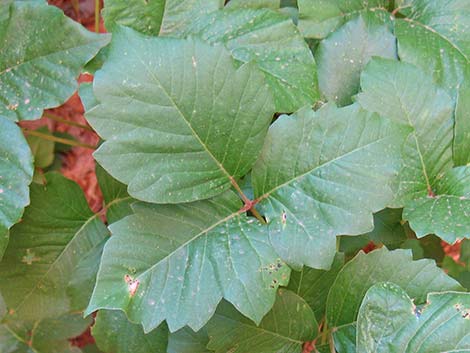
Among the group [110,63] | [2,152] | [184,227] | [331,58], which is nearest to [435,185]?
[331,58]

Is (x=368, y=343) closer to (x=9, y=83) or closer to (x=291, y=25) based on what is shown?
(x=291, y=25)

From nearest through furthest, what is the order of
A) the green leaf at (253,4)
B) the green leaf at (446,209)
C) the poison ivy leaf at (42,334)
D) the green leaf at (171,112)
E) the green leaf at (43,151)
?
the green leaf at (171,112), the green leaf at (446,209), the green leaf at (253,4), the poison ivy leaf at (42,334), the green leaf at (43,151)

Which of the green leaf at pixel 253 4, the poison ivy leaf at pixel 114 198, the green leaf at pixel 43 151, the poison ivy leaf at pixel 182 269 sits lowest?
the green leaf at pixel 43 151

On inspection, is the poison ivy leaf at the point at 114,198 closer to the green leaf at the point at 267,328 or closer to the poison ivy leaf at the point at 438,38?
the green leaf at the point at 267,328

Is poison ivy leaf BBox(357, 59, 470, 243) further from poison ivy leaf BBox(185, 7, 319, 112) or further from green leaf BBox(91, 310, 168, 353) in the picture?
green leaf BBox(91, 310, 168, 353)

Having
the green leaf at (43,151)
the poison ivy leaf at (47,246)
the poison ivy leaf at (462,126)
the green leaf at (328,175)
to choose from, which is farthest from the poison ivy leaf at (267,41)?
the green leaf at (43,151)

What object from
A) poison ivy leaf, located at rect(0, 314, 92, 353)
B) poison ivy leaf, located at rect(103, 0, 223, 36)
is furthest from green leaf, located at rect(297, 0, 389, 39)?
poison ivy leaf, located at rect(0, 314, 92, 353)

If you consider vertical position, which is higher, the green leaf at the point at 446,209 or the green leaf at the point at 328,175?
the green leaf at the point at 328,175
